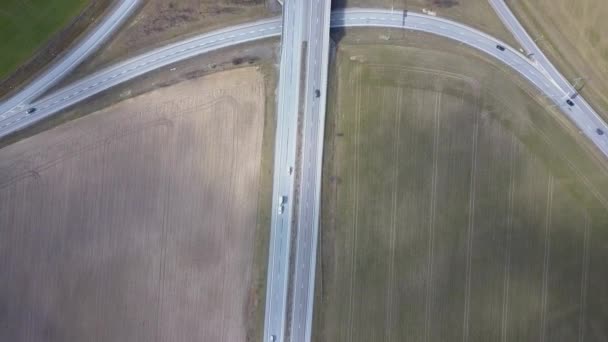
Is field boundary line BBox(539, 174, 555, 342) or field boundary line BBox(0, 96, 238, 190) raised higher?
field boundary line BBox(0, 96, 238, 190)

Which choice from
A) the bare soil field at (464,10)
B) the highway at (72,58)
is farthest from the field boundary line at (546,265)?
the highway at (72,58)

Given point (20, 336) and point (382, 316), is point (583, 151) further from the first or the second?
point (20, 336)

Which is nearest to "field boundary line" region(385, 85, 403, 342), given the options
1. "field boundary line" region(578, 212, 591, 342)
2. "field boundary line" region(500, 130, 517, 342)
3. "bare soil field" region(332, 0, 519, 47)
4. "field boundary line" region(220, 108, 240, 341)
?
"field boundary line" region(500, 130, 517, 342)

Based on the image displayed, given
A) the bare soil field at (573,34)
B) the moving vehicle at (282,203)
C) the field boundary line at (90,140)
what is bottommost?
the moving vehicle at (282,203)

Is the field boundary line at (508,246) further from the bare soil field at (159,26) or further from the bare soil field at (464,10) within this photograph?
the bare soil field at (159,26)

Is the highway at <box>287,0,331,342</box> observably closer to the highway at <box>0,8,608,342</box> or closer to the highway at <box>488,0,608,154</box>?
the highway at <box>0,8,608,342</box>

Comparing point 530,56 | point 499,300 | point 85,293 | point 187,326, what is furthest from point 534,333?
point 85,293
